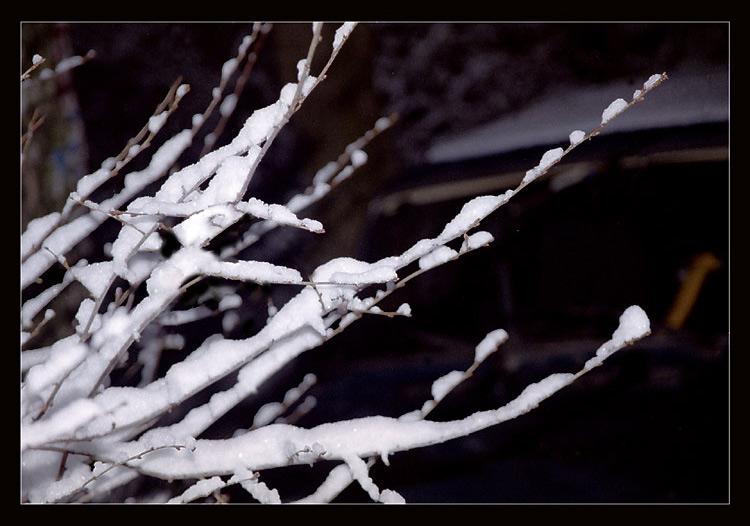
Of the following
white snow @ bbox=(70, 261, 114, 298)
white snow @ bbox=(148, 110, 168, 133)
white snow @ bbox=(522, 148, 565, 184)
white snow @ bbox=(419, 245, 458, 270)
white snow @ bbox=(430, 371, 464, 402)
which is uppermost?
white snow @ bbox=(148, 110, 168, 133)

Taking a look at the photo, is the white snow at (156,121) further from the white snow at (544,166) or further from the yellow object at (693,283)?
the yellow object at (693,283)

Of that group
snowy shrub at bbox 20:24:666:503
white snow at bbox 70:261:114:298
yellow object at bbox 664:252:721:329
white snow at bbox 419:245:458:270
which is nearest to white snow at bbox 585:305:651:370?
snowy shrub at bbox 20:24:666:503

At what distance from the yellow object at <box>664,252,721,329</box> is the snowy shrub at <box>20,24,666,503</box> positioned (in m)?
0.25

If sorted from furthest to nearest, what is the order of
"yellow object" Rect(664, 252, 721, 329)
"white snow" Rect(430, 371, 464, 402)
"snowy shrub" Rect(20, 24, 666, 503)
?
1. "yellow object" Rect(664, 252, 721, 329)
2. "white snow" Rect(430, 371, 464, 402)
3. "snowy shrub" Rect(20, 24, 666, 503)

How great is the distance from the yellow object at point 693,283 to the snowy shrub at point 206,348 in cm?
25

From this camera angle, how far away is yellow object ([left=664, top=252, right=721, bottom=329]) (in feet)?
4.14

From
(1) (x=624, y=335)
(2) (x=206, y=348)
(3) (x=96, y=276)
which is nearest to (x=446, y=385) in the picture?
(1) (x=624, y=335)

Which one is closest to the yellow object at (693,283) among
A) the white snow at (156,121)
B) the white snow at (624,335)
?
the white snow at (624,335)

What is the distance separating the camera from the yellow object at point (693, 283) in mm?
1263

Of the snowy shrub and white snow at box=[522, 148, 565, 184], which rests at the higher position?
white snow at box=[522, 148, 565, 184]

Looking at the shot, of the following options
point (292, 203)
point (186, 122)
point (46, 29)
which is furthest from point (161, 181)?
point (46, 29)

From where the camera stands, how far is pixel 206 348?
3.45 ft

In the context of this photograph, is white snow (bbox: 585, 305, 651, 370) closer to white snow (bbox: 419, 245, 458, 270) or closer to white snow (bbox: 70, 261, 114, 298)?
white snow (bbox: 419, 245, 458, 270)

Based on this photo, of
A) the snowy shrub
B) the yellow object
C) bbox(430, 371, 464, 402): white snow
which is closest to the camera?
the snowy shrub
